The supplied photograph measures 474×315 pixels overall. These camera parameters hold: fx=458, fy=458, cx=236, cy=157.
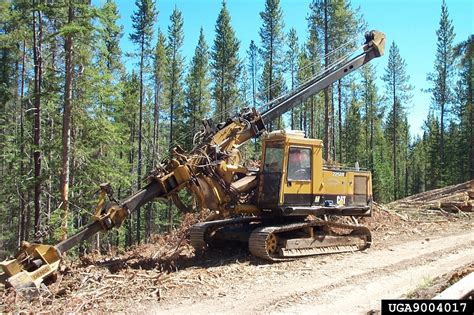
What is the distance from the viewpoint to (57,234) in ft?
47.4

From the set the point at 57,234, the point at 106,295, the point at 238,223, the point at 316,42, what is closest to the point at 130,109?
the point at 316,42

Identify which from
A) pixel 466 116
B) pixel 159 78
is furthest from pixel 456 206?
pixel 466 116

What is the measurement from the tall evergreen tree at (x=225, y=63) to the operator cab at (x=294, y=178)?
94.6ft

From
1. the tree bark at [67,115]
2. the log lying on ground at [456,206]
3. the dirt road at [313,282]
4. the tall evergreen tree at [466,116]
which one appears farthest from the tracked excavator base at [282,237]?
the tall evergreen tree at [466,116]

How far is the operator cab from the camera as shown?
10830 millimetres

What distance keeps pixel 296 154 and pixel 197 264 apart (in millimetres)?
3481

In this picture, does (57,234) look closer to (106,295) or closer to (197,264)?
(197,264)

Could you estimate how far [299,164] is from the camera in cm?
1109

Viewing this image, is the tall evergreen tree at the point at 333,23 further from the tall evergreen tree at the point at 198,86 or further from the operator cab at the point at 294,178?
the operator cab at the point at 294,178

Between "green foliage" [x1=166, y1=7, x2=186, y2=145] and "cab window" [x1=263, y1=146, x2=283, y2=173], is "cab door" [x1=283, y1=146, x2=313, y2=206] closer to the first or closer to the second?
"cab window" [x1=263, y1=146, x2=283, y2=173]

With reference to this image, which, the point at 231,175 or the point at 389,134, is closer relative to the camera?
the point at 231,175

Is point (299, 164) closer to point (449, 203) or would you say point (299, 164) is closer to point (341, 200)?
point (341, 200)

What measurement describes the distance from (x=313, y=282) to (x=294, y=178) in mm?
2987

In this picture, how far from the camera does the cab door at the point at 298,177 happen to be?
35.6 ft
